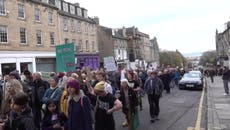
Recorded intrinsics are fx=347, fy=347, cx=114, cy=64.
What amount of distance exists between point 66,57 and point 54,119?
5637mm

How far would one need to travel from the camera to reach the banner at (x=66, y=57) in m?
12.1

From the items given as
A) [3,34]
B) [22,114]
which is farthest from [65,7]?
[22,114]

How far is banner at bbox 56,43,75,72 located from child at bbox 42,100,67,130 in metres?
5.19

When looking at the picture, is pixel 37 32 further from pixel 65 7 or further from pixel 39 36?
pixel 65 7

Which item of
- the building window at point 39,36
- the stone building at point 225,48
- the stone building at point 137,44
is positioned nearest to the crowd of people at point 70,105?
the building window at point 39,36

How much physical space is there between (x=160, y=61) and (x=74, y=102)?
118 meters

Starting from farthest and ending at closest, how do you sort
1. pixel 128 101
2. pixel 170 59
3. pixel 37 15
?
pixel 170 59, pixel 37 15, pixel 128 101

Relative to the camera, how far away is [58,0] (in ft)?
142

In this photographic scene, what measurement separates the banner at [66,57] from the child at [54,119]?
519 cm

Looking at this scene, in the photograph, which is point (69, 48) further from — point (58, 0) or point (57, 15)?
point (58, 0)

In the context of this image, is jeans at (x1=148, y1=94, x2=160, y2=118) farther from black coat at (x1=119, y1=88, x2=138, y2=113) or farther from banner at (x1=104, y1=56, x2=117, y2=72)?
banner at (x1=104, y1=56, x2=117, y2=72)

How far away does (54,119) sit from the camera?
6.77m

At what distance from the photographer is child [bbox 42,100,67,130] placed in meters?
6.68

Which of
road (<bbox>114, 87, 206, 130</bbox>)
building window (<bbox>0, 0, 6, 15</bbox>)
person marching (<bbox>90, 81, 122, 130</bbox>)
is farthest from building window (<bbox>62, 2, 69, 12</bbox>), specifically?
person marching (<bbox>90, 81, 122, 130</bbox>)
